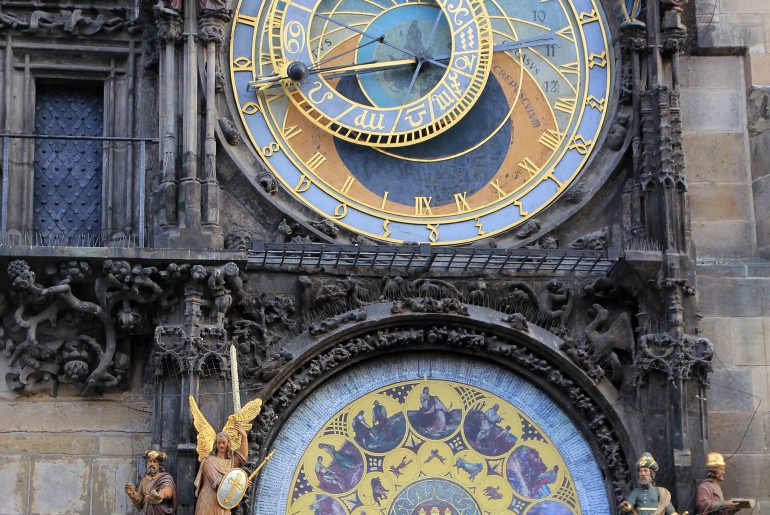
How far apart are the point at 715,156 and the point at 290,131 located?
296 centimetres

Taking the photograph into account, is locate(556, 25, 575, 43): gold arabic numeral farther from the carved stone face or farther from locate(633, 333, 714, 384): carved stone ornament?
the carved stone face

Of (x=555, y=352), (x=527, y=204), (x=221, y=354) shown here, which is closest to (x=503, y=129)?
(x=527, y=204)

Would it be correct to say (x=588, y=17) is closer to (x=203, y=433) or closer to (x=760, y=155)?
(x=760, y=155)

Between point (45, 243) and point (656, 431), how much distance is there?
4.25m

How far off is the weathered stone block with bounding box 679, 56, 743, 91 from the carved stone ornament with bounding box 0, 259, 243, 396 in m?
3.61

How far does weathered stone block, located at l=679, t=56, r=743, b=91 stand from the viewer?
16.0 meters

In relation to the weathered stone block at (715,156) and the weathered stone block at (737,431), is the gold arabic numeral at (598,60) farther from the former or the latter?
the weathered stone block at (737,431)

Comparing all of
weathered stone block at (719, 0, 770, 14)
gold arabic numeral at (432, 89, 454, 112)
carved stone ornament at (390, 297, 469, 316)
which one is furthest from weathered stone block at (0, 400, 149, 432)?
weathered stone block at (719, 0, 770, 14)

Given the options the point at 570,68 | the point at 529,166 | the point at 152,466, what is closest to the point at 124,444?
the point at 152,466

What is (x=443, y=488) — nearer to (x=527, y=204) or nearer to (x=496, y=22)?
(x=527, y=204)

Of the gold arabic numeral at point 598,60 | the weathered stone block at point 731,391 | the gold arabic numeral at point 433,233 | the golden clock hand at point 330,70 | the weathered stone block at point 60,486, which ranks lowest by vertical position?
the weathered stone block at point 60,486

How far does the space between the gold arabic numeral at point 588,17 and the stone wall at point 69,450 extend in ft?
13.2

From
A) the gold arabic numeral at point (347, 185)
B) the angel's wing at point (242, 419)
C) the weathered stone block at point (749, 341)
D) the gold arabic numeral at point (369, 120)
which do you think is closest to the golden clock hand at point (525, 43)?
the gold arabic numeral at point (369, 120)

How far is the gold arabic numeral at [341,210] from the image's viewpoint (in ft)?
50.1
